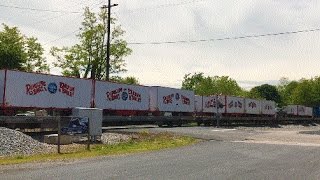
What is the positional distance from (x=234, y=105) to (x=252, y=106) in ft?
22.4

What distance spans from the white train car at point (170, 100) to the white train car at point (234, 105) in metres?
8.35

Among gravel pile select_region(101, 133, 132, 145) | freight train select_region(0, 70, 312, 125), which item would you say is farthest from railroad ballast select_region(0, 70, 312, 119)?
gravel pile select_region(101, 133, 132, 145)

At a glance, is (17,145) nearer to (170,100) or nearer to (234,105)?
→ (170,100)

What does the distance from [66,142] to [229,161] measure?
29.9ft

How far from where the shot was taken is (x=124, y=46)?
61219 mm

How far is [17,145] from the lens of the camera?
1880 cm

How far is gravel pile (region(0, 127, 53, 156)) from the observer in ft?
59.2

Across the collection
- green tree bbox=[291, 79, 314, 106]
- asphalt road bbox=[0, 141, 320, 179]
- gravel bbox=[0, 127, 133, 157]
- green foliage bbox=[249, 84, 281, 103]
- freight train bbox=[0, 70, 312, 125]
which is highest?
green foliage bbox=[249, 84, 281, 103]

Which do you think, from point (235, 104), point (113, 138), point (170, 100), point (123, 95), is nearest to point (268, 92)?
point (235, 104)

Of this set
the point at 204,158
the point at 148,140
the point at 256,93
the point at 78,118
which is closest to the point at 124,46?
the point at 148,140

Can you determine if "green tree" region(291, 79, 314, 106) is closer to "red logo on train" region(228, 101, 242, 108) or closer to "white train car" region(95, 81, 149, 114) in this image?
"red logo on train" region(228, 101, 242, 108)

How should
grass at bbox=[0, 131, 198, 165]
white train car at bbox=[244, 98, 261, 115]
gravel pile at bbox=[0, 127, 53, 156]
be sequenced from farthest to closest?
1. white train car at bbox=[244, 98, 261, 115]
2. gravel pile at bbox=[0, 127, 53, 156]
3. grass at bbox=[0, 131, 198, 165]

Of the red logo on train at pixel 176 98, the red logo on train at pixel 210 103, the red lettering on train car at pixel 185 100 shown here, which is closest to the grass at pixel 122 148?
the red logo on train at pixel 176 98

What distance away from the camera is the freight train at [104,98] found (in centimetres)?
2738
